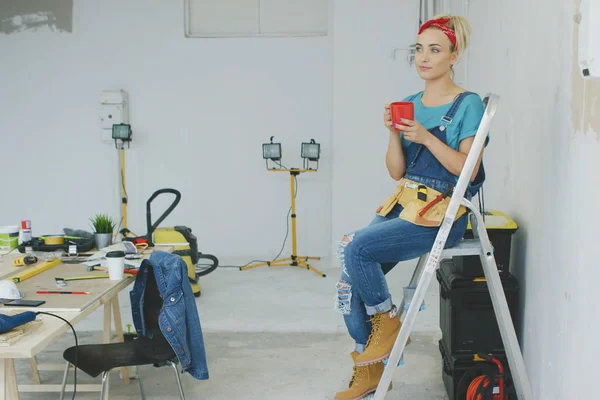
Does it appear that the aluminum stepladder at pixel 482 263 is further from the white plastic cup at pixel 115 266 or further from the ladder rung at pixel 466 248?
the white plastic cup at pixel 115 266

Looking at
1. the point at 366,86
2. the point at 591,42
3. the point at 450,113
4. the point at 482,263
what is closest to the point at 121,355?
the point at 482,263

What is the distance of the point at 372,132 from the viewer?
616cm

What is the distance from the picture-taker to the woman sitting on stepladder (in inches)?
86.4

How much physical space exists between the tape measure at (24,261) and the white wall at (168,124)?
12.8 feet

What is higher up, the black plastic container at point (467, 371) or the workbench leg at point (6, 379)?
the workbench leg at point (6, 379)

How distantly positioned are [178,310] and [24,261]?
88cm

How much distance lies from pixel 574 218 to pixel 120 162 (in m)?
5.48

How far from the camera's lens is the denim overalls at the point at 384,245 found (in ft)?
7.28

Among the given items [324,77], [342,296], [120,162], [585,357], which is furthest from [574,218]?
[120,162]

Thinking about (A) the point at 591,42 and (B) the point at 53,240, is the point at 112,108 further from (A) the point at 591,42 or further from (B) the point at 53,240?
(A) the point at 591,42

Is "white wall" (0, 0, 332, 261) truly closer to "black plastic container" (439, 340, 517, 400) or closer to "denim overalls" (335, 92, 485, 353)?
"black plastic container" (439, 340, 517, 400)

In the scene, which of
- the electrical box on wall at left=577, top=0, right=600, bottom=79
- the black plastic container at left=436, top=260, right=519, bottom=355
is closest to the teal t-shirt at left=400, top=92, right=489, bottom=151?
the electrical box on wall at left=577, top=0, right=600, bottom=79

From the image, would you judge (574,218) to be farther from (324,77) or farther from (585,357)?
(324,77)

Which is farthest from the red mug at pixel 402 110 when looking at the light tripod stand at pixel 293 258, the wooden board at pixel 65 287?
the light tripod stand at pixel 293 258
